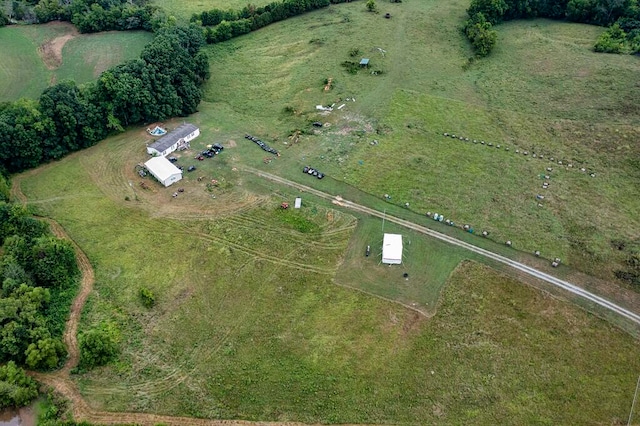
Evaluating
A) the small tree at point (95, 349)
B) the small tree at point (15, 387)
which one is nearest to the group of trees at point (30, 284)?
the small tree at point (15, 387)

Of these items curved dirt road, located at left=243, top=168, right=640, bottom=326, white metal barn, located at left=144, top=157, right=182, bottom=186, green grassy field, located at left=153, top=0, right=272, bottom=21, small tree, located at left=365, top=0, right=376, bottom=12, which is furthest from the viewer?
green grassy field, located at left=153, top=0, right=272, bottom=21

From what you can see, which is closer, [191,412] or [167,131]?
[191,412]

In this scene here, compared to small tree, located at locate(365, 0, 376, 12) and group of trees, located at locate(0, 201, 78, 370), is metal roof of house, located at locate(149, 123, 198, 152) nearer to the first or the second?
group of trees, located at locate(0, 201, 78, 370)

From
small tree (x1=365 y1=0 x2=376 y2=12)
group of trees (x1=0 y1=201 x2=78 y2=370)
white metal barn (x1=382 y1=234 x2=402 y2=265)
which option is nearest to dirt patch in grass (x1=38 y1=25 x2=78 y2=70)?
group of trees (x1=0 y1=201 x2=78 y2=370)

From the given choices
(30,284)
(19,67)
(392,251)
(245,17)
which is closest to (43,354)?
(30,284)

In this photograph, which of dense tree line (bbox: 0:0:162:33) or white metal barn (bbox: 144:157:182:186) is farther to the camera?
dense tree line (bbox: 0:0:162:33)

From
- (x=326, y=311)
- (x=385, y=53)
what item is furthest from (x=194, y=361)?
(x=385, y=53)

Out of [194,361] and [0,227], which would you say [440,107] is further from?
[0,227]
